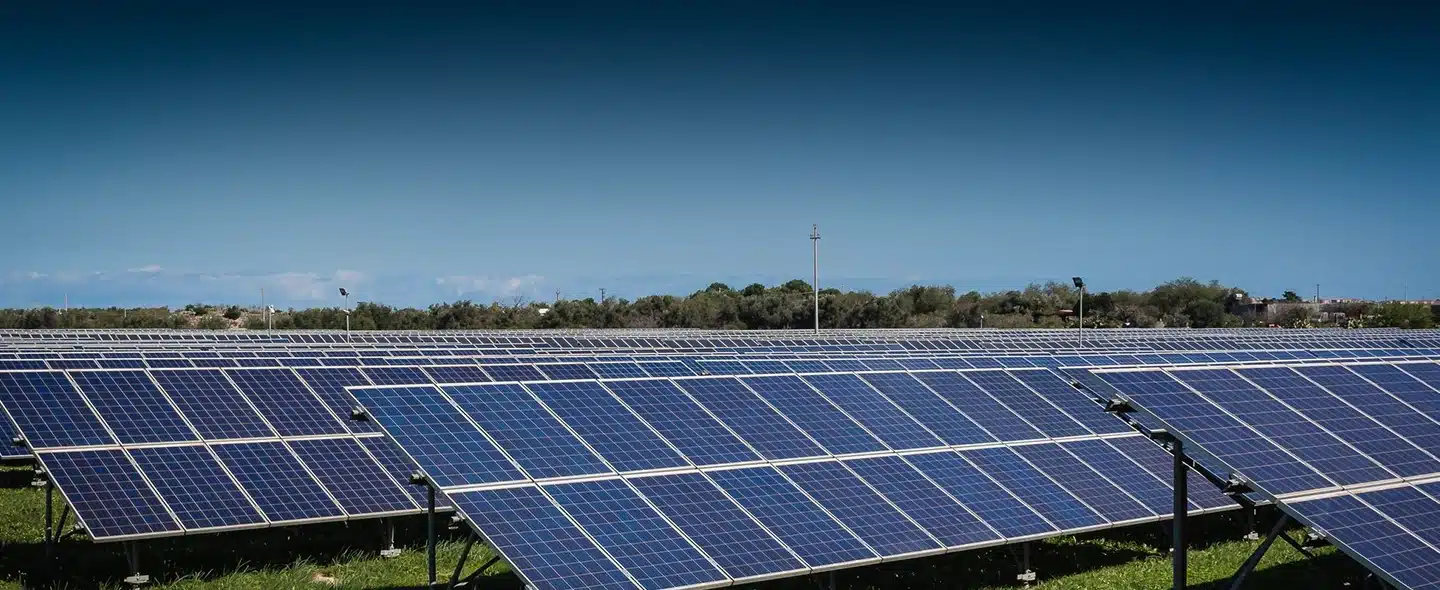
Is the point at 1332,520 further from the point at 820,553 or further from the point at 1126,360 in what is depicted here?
→ the point at 1126,360

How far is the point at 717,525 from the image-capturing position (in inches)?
555

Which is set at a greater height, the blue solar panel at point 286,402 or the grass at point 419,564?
the blue solar panel at point 286,402

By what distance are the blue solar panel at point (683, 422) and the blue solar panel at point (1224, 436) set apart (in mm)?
4990

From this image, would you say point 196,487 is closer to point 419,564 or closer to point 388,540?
point 388,540

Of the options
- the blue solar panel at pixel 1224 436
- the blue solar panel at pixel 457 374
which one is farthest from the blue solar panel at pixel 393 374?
the blue solar panel at pixel 1224 436

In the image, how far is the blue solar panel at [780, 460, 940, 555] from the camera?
14859 millimetres

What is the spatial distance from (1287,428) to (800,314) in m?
93.8

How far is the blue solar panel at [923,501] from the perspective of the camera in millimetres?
15445

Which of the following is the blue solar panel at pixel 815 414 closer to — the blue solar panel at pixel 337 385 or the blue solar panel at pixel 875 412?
the blue solar panel at pixel 875 412

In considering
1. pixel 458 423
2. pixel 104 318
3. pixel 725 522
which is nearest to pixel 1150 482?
pixel 725 522

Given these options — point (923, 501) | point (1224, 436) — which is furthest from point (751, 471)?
point (1224, 436)

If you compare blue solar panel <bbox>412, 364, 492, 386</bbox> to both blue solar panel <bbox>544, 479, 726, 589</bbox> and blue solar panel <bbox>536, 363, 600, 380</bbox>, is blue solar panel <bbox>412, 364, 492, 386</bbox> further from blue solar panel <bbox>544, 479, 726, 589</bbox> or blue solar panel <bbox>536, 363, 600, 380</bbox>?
blue solar panel <bbox>544, 479, 726, 589</bbox>

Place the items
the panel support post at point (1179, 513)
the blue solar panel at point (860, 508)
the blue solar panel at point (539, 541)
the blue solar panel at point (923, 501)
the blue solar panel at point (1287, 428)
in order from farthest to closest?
1. the blue solar panel at point (923, 501)
2. the blue solar panel at point (860, 508)
3. the blue solar panel at point (1287, 428)
4. the blue solar panel at point (539, 541)
5. the panel support post at point (1179, 513)

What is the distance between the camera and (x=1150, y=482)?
1919 cm
